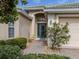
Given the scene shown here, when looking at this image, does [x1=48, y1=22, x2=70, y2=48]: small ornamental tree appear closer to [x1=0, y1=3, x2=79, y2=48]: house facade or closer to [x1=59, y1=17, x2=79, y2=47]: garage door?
[x1=59, y1=17, x2=79, y2=47]: garage door

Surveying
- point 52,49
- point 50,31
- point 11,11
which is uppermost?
point 11,11

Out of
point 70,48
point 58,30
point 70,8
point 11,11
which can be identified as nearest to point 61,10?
point 70,8

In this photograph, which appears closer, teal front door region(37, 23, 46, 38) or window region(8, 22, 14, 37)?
window region(8, 22, 14, 37)

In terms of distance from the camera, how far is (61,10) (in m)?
19.4

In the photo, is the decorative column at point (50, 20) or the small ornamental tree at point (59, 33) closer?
the small ornamental tree at point (59, 33)

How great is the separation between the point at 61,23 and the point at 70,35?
1.29 metres

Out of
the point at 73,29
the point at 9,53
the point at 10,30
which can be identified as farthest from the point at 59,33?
the point at 9,53

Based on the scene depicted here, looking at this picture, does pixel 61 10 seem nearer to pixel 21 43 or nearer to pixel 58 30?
pixel 58 30

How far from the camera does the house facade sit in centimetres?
1956

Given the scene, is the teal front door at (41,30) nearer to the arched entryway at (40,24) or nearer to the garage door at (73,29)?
the arched entryway at (40,24)

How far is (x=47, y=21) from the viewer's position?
23.1 m

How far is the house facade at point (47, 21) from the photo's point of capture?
19562 millimetres

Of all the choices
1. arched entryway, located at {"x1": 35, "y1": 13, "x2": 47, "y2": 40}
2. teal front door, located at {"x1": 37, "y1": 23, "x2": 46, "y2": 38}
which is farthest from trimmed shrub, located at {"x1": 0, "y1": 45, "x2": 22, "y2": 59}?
teal front door, located at {"x1": 37, "y1": 23, "x2": 46, "y2": 38}

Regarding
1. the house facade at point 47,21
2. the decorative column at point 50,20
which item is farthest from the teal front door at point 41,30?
the decorative column at point 50,20
